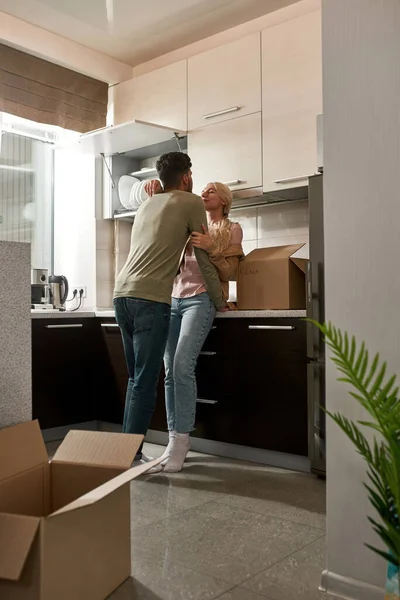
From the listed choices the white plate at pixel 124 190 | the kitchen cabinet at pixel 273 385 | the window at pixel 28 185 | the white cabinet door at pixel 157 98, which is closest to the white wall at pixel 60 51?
the white cabinet door at pixel 157 98

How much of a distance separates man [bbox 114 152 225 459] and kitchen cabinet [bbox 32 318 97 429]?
0.81 meters

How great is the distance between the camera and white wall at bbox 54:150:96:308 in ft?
14.0

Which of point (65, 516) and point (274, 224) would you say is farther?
point (274, 224)

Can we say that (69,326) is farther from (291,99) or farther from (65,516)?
(65,516)

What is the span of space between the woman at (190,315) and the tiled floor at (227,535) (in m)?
0.21

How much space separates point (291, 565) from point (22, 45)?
337 centimetres

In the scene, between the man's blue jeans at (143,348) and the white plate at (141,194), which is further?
the white plate at (141,194)

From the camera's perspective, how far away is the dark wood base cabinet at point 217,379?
2861 millimetres

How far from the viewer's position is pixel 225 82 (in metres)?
3.53

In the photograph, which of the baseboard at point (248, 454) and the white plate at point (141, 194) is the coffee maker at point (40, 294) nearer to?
the white plate at point (141, 194)

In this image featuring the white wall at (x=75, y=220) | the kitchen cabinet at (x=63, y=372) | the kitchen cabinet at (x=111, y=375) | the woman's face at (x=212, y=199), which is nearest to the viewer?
the woman's face at (x=212, y=199)

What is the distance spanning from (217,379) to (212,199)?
3.04ft

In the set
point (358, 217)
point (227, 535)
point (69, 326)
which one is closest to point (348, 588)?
point (227, 535)

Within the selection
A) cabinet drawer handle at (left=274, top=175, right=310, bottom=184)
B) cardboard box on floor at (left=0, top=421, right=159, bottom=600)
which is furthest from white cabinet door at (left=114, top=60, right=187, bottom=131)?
cardboard box on floor at (left=0, top=421, right=159, bottom=600)
